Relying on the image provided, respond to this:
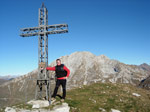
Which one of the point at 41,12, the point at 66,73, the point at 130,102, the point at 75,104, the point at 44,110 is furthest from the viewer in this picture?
the point at 41,12

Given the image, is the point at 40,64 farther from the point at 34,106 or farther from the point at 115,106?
the point at 115,106

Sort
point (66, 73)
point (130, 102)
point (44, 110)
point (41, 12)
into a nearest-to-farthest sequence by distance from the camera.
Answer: point (44, 110)
point (66, 73)
point (130, 102)
point (41, 12)

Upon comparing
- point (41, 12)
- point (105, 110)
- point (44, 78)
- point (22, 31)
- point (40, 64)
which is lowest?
point (105, 110)

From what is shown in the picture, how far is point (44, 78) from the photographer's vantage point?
17938 mm

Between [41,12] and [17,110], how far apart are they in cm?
1282

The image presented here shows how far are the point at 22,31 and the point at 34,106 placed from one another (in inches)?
434

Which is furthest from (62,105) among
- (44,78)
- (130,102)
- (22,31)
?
(22,31)

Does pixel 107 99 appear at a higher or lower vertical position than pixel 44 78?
lower

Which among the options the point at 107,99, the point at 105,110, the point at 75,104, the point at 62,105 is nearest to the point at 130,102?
the point at 107,99

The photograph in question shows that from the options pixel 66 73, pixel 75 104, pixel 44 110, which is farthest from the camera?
pixel 75 104

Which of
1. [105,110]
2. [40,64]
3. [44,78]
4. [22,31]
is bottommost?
[105,110]

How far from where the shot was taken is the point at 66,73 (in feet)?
45.4

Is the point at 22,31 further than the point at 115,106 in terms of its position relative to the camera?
Yes

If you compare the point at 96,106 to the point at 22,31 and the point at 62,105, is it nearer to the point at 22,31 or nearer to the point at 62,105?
the point at 62,105
